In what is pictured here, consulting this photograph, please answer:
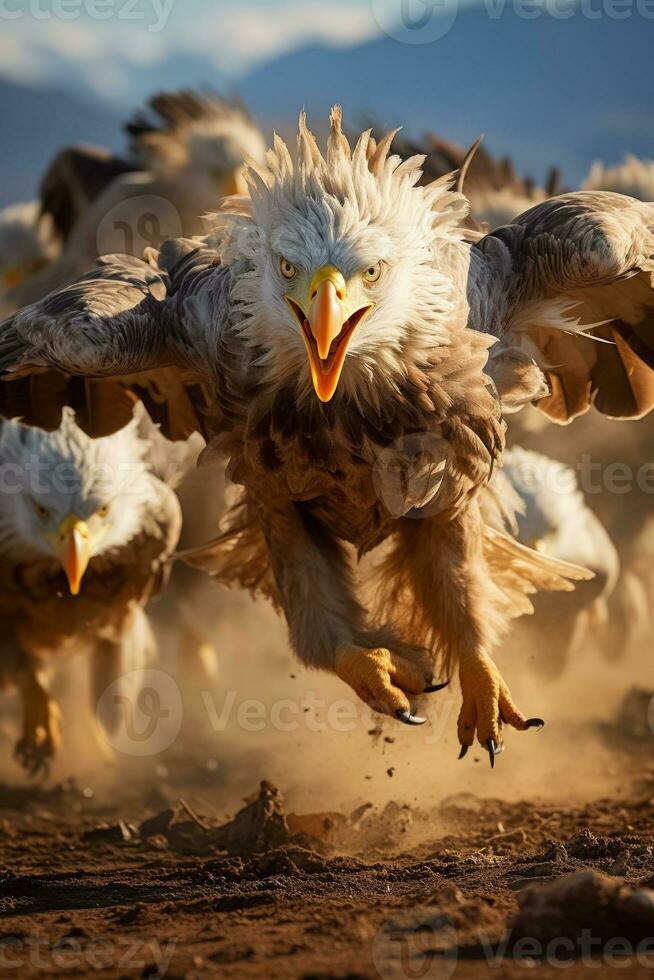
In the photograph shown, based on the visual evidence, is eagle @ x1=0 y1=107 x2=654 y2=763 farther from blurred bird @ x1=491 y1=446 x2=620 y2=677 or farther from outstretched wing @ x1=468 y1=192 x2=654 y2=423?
blurred bird @ x1=491 y1=446 x2=620 y2=677

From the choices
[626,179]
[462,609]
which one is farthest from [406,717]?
[626,179]

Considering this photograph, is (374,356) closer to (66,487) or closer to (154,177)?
(66,487)

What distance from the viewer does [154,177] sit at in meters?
12.9

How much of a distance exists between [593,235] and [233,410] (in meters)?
1.51

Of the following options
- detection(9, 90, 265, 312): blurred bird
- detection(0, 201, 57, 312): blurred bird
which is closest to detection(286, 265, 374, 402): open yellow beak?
detection(9, 90, 265, 312): blurred bird

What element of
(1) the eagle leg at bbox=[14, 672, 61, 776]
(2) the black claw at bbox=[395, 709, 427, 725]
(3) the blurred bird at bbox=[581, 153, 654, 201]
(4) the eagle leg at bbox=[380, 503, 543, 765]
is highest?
(3) the blurred bird at bbox=[581, 153, 654, 201]

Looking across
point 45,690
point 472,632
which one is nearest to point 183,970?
point 472,632

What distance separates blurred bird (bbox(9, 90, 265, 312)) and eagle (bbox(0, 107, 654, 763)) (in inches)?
226

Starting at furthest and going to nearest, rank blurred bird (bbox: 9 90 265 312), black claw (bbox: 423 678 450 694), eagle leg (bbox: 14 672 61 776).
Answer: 1. blurred bird (bbox: 9 90 265 312)
2. eagle leg (bbox: 14 672 61 776)
3. black claw (bbox: 423 678 450 694)

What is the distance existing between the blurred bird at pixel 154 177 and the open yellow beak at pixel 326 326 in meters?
7.15

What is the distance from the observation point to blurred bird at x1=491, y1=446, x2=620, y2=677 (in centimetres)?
802

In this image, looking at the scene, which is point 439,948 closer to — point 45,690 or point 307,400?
point 307,400

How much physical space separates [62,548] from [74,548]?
0.21 meters

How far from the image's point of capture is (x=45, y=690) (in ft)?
27.2
